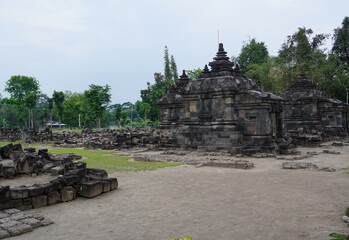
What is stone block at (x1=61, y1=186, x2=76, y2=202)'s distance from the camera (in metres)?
7.43

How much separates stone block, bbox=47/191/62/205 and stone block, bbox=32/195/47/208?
0.09 metres

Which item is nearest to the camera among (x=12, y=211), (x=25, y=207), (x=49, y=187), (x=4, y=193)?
(x=12, y=211)

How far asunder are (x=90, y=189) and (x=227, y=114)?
404 inches

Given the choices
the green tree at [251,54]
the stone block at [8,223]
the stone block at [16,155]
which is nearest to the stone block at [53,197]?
the stone block at [8,223]

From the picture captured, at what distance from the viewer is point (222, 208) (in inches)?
255

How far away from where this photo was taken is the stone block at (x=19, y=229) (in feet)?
17.0

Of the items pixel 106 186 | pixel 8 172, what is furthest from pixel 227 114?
pixel 8 172

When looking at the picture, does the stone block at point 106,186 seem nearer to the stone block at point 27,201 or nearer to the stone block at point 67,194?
the stone block at point 67,194

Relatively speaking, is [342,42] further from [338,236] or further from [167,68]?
[338,236]

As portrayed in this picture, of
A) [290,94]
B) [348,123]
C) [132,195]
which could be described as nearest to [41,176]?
[132,195]

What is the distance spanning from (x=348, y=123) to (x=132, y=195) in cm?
2360

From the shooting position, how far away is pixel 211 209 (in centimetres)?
643

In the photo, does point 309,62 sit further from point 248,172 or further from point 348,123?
point 248,172

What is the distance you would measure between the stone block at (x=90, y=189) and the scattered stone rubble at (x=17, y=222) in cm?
157
